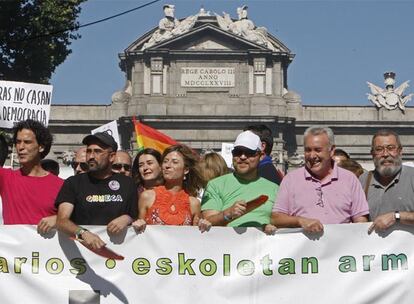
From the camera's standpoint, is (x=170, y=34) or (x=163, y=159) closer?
(x=163, y=159)

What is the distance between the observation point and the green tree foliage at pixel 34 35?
24594 millimetres

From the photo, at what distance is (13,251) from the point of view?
7312mm

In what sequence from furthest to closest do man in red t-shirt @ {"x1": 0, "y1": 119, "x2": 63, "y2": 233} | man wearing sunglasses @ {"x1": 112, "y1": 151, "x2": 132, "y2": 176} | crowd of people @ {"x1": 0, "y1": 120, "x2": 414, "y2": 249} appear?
man wearing sunglasses @ {"x1": 112, "y1": 151, "x2": 132, "y2": 176}, man in red t-shirt @ {"x1": 0, "y1": 119, "x2": 63, "y2": 233}, crowd of people @ {"x1": 0, "y1": 120, "x2": 414, "y2": 249}

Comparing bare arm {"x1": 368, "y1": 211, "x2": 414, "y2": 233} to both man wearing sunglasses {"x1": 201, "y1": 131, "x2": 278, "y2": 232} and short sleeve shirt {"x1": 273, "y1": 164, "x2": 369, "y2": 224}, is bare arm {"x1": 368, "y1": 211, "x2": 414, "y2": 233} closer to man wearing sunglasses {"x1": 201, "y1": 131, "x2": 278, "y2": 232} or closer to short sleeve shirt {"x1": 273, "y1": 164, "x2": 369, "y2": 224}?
short sleeve shirt {"x1": 273, "y1": 164, "x2": 369, "y2": 224}

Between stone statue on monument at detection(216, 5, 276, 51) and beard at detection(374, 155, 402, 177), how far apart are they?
43.6m

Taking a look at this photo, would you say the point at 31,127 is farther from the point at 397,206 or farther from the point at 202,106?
the point at 202,106

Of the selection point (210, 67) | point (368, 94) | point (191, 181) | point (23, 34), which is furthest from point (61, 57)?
point (368, 94)

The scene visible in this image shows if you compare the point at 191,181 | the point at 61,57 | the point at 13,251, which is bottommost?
the point at 13,251

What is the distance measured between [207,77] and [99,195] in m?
43.7

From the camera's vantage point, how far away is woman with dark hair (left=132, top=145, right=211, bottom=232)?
772 centimetres

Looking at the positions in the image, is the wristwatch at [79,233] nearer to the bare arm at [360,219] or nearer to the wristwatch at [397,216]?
the bare arm at [360,219]

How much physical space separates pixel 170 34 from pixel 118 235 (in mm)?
44285

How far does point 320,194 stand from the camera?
24.3 feet

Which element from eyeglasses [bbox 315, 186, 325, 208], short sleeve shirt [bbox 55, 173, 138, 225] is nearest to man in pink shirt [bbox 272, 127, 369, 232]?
eyeglasses [bbox 315, 186, 325, 208]
